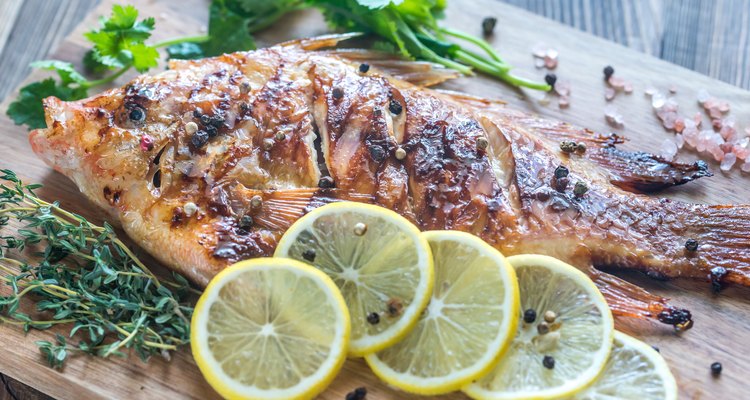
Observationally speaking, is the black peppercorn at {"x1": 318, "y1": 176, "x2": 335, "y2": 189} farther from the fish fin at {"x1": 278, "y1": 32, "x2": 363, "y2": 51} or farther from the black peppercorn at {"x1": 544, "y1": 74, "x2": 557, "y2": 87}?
the black peppercorn at {"x1": 544, "y1": 74, "x2": 557, "y2": 87}

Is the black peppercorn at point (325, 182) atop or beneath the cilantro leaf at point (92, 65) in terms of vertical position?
atop

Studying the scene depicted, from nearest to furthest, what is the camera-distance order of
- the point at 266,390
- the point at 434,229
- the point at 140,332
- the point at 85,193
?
the point at 266,390, the point at 140,332, the point at 434,229, the point at 85,193

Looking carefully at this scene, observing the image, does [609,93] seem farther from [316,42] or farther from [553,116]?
[316,42]

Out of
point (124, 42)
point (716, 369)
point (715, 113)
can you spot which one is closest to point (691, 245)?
point (716, 369)

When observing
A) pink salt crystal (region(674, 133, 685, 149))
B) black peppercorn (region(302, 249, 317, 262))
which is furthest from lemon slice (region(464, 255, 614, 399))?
pink salt crystal (region(674, 133, 685, 149))

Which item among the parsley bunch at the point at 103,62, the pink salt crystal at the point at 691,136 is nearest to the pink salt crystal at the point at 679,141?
the pink salt crystal at the point at 691,136

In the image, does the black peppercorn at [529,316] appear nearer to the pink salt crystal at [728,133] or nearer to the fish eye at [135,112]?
the pink salt crystal at [728,133]

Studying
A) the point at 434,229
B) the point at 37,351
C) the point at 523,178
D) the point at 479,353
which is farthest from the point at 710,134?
the point at 37,351

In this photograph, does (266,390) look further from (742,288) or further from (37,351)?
(742,288)

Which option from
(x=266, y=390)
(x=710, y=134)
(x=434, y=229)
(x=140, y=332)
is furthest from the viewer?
(x=710, y=134)
